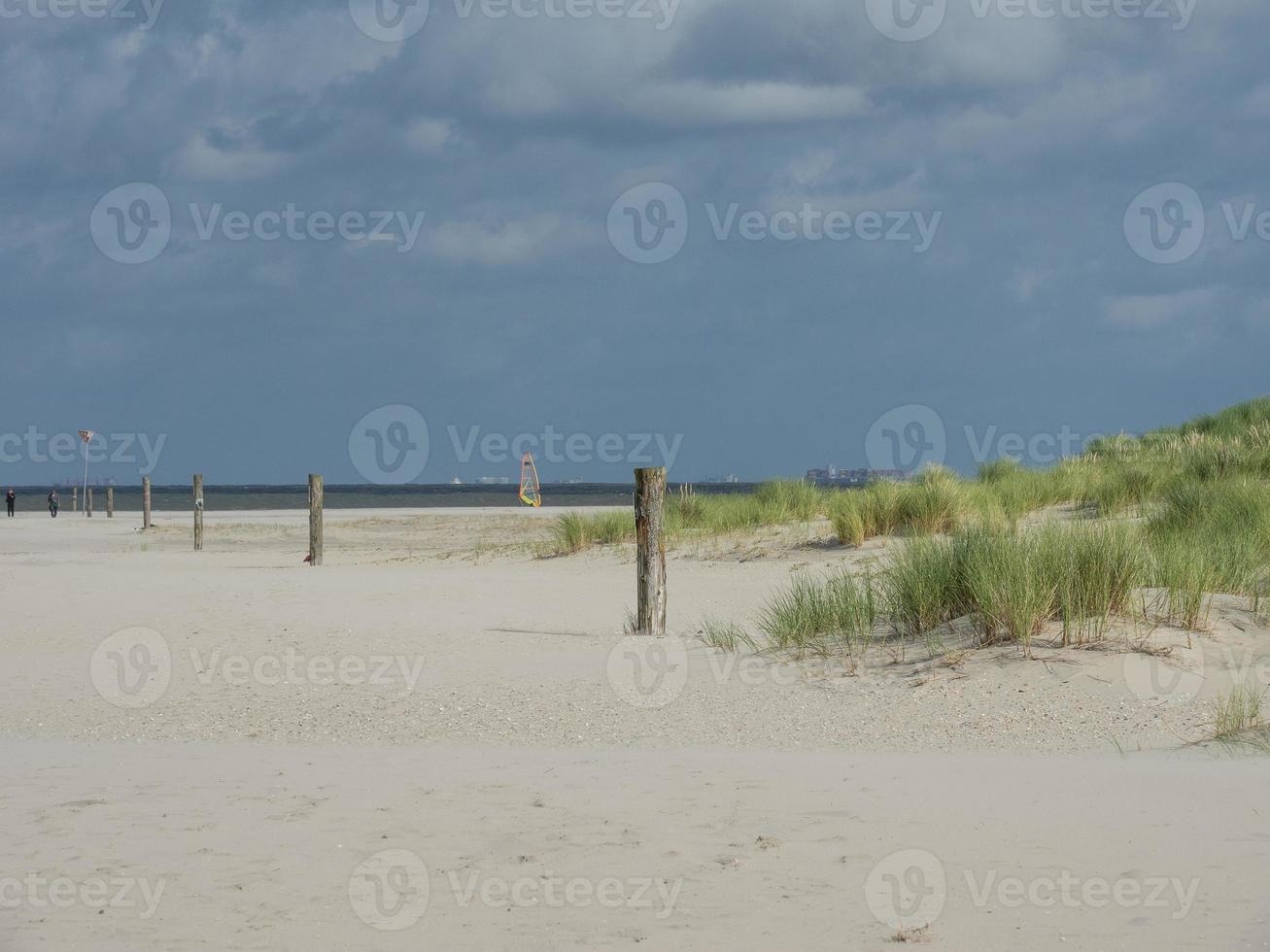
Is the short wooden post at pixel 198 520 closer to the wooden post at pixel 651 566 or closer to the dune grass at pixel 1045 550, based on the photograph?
the dune grass at pixel 1045 550

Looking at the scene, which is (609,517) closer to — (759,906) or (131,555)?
(131,555)

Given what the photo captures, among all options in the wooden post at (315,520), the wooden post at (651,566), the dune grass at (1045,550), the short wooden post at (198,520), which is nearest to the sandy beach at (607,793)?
the wooden post at (651,566)

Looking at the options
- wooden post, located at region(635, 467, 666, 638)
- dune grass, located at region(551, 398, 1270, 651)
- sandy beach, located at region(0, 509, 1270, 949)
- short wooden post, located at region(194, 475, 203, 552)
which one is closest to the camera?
sandy beach, located at region(0, 509, 1270, 949)

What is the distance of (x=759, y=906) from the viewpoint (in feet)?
14.6

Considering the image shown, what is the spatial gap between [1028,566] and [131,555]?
63.6 feet

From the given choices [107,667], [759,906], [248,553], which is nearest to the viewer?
[759,906]

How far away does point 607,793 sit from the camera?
608 cm

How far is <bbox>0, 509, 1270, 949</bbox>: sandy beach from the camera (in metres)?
4.38

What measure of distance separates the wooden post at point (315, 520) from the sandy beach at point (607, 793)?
8738mm

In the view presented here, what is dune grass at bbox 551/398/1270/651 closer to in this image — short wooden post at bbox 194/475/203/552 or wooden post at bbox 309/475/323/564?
wooden post at bbox 309/475/323/564

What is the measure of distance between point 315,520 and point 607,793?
1619 centimetres

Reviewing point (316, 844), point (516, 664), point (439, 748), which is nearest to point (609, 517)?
point (516, 664)

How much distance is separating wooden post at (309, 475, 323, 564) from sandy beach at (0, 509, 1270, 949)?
874 centimetres

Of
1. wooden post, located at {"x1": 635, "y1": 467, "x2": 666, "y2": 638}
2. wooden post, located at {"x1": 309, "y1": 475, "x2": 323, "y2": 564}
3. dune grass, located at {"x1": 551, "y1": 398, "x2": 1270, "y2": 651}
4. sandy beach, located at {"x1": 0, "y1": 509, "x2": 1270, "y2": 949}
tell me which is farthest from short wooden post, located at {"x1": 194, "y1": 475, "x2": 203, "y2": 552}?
wooden post, located at {"x1": 635, "y1": 467, "x2": 666, "y2": 638}
